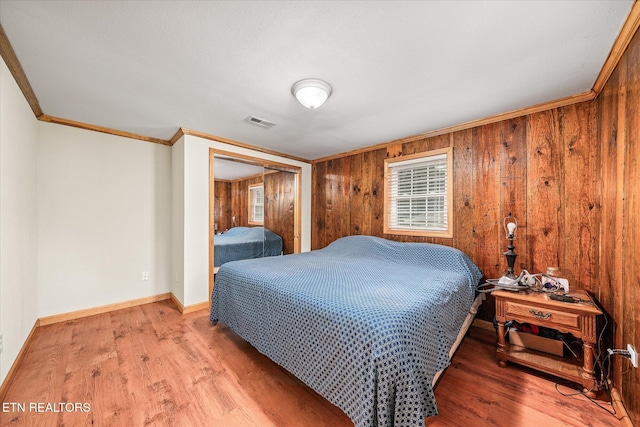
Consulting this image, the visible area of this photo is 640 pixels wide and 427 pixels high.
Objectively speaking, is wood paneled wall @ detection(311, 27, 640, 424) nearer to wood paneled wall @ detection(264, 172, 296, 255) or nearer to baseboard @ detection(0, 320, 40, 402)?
wood paneled wall @ detection(264, 172, 296, 255)

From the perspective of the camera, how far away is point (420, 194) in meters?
3.32

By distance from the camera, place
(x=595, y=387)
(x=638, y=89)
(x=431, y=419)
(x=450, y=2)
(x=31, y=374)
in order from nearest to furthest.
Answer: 1. (x=450, y=2)
2. (x=638, y=89)
3. (x=431, y=419)
4. (x=595, y=387)
5. (x=31, y=374)

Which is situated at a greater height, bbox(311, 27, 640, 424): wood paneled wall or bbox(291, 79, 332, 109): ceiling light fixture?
bbox(291, 79, 332, 109): ceiling light fixture

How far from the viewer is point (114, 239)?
126 inches

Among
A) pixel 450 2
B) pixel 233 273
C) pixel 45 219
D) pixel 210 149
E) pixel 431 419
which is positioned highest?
pixel 450 2

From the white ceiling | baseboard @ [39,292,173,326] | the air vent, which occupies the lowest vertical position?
baseboard @ [39,292,173,326]

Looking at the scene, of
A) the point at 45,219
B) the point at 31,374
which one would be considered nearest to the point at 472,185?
the point at 31,374

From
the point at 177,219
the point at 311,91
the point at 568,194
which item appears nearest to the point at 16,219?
the point at 177,219

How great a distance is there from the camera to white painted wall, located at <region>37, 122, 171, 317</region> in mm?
2795

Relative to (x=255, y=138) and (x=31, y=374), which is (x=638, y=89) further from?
(x=31, y=374)

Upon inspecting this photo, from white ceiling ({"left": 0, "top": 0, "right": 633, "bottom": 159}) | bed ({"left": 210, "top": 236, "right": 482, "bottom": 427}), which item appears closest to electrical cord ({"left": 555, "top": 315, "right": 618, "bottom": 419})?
bed ({"left": 210, "top": 236, "right": 482, "bottom": 427})

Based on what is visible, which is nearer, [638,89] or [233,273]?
[638,89]

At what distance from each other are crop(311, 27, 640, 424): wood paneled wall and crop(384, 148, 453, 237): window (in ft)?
0.32

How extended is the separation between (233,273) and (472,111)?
2881mm
